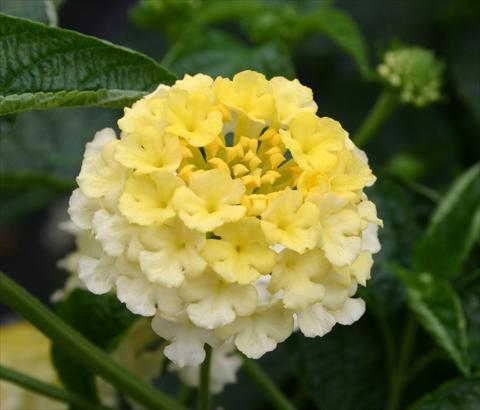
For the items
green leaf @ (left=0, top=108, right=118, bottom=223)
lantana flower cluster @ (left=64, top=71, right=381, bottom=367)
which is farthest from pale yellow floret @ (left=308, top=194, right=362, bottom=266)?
green leaf @ (left=0, top=108, right=118, bottom=223)

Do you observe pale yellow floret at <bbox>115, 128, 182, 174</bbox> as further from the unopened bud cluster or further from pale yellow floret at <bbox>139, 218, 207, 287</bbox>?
the unopened bud cluster

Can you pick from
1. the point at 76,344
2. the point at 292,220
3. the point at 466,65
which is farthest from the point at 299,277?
the point at 466,65

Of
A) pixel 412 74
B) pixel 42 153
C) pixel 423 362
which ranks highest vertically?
pixel 412 74

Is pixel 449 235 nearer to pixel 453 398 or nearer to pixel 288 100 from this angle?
pixel 453 398

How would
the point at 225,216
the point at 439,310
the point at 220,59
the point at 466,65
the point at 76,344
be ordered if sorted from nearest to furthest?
the point at 225,216 < the point at 76,344 < the point at 439,310 < the point at 220,59 < the point at 466,65

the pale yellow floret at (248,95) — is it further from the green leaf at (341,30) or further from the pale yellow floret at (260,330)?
the green leaf at (341,30)

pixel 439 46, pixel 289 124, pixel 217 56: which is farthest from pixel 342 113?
pixel 289 124
